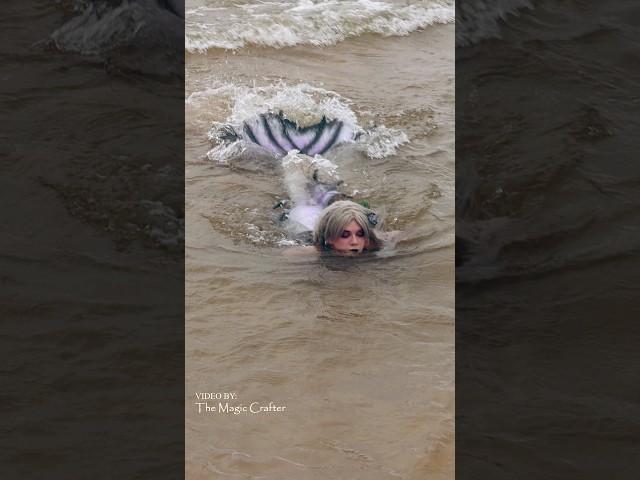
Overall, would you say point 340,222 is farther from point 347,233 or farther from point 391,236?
point 391,236

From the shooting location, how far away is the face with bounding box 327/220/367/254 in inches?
166

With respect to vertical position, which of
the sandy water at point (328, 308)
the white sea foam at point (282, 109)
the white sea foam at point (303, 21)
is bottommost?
the sandy water at point (328, 308)

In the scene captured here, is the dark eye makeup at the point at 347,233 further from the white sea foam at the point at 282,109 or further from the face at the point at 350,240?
the white sea foam at the point at 282,109

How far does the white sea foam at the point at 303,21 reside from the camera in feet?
20.5

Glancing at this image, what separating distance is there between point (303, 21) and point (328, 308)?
3160mm

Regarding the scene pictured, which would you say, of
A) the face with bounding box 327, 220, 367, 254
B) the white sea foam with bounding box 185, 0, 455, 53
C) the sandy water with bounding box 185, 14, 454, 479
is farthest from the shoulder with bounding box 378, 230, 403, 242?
the white sea foam with bounding box 185, 0, 455, 53

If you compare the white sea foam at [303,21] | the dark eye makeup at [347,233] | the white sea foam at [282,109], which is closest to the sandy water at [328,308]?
the white sea foam at [282,109]

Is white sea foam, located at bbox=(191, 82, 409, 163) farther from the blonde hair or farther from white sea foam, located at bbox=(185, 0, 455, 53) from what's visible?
the blonde hair

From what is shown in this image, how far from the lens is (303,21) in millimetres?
6457

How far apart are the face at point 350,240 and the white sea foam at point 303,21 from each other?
7.79ft

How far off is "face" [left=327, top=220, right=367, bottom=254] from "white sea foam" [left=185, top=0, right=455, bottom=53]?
7.79 ft
